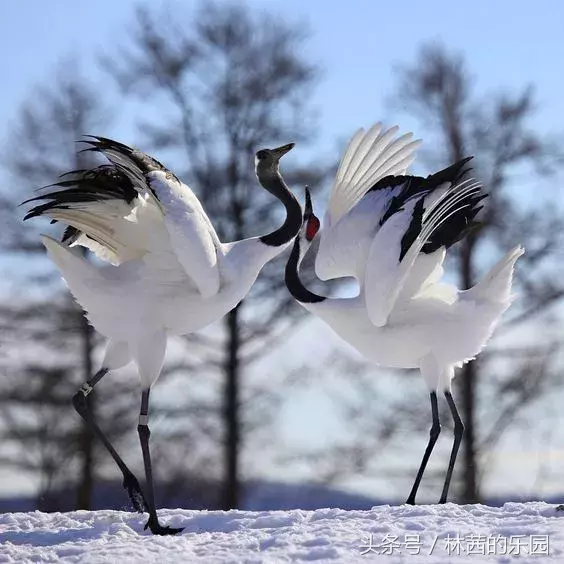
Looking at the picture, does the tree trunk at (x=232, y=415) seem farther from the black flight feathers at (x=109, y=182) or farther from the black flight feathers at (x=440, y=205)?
the black flight feathers at (x=109, y=182)

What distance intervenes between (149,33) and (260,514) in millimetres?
7406

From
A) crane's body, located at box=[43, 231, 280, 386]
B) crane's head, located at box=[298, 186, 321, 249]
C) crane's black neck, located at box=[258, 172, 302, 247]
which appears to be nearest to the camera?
crane's body, located at box=[43, 231, 280, 386]

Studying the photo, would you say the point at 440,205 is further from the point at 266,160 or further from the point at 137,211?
the point at 137,211

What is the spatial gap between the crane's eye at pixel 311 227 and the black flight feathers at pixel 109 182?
6.55 ft

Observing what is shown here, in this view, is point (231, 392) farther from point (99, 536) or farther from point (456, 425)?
point (99, 536)

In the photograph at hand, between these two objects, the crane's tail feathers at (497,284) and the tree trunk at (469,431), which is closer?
the crane's tail feathers at (497,284)

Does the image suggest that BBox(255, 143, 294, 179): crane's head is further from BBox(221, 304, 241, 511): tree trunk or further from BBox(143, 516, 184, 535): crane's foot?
BBox(221, 304, 241, 511): tree trunk

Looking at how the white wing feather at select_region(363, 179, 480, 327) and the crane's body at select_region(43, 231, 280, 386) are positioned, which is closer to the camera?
the crane's body at select_region(43, 231, 280, 386)

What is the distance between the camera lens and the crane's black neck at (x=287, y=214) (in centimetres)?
863

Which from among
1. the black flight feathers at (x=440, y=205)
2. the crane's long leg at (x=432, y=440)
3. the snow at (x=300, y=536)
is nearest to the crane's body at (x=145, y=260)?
the snow at (x=300, y=536)

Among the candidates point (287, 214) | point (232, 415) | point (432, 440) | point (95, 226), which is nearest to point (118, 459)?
point (95, 226)

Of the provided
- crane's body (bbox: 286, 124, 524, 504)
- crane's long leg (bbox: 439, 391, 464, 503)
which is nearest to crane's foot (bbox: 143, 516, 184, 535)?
crane's body (bbox: 286, 124, 524, 504)

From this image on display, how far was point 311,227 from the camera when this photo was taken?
32.1 feet

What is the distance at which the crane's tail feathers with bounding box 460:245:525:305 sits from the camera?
9.06 m
